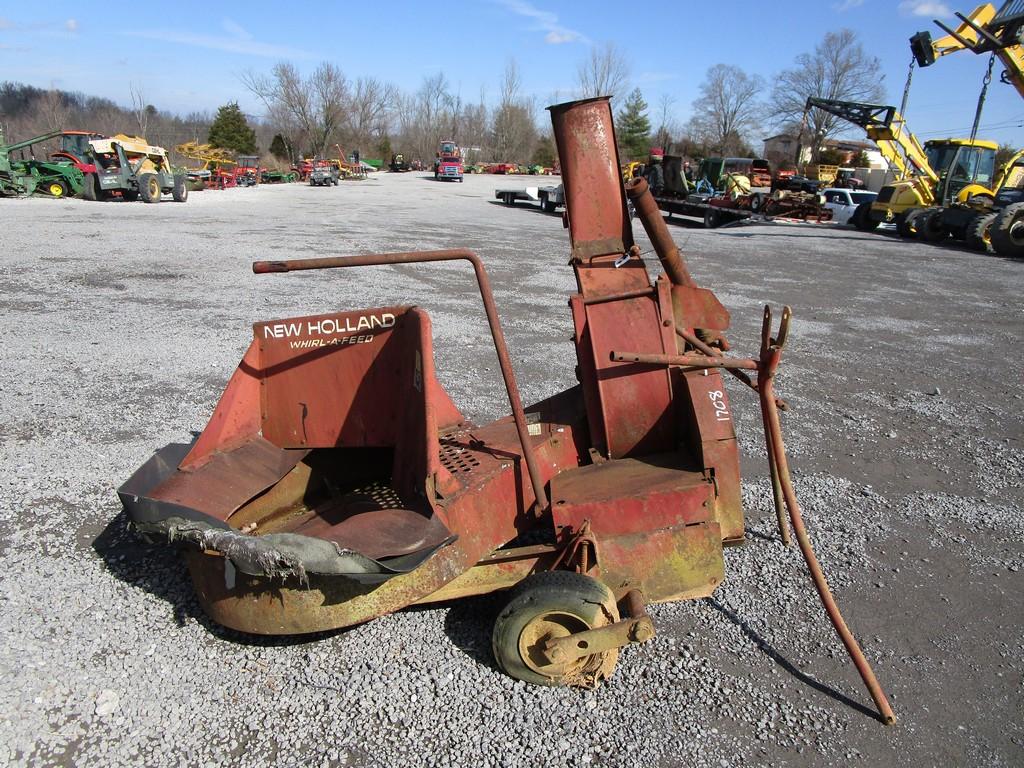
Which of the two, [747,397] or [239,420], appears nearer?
[239,420]

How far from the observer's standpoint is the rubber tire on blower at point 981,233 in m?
16.8

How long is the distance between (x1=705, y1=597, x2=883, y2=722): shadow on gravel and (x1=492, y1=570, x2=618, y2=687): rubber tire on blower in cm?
72

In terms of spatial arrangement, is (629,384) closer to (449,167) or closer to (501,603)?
(501,603)

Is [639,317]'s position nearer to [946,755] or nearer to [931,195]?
Answer: [946,755]

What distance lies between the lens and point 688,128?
71.2 metres

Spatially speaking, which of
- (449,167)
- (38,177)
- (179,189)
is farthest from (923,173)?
(449,167)

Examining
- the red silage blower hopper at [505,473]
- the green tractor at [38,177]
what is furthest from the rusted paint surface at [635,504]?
the green tractor at [38,177]

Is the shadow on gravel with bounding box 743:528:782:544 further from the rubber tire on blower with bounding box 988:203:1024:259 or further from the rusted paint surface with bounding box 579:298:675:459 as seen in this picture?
the rubber tire on blower with bounding box 988:203:1024:259

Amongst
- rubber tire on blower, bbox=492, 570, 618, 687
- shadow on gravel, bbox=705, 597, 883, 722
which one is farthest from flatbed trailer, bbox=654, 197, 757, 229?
rubber tire on blower, bbox=492, 570, 618, 687

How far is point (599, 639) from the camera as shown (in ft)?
8.16

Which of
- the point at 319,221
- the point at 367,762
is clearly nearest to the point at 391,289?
the point at 367,762

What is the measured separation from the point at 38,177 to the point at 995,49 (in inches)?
1069

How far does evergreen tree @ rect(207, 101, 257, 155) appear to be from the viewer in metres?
56.2

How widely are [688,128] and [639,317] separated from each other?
247ft
